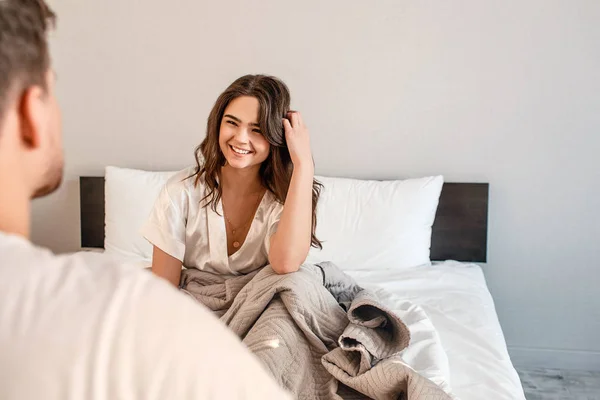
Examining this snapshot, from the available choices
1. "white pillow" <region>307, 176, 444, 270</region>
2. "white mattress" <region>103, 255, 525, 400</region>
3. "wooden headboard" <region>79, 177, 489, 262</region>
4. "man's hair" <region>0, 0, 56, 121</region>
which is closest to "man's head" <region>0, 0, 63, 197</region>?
"man's hair" <region>0, 0, 56, 121</region>

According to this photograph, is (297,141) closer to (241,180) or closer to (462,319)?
(241,180)

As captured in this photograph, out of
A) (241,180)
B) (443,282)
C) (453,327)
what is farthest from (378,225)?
(241,180)

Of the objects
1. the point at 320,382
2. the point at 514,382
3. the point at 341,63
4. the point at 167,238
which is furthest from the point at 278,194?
the point at 341,63

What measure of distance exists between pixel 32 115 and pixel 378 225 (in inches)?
79.4

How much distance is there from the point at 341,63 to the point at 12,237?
2.23 m

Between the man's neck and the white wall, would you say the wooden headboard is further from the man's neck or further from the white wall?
the man's neck

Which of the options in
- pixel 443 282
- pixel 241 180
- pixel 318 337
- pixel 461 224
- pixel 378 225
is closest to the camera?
pixel 318 337

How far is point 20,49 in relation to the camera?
61 centimetres

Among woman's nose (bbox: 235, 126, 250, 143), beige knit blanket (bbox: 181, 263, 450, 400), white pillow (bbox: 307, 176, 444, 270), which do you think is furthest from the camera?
white pillow (bbox: 307, 176, 444, 270)

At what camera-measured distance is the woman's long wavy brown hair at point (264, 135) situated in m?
1.83

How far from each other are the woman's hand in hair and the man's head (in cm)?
116

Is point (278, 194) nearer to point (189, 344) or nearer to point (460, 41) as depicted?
point (460, 41)

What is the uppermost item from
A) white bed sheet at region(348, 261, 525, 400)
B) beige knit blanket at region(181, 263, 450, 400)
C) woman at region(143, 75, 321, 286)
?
woman at region(143, 75, 321, 286)

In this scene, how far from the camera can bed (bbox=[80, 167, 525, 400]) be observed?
5.35ft
